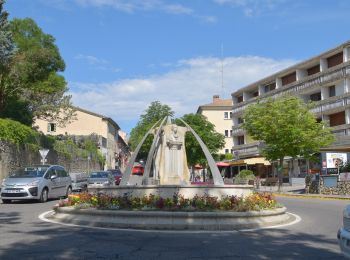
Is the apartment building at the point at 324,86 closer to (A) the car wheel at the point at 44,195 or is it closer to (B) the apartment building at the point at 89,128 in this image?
(A) the car wheel at the point at 44,195

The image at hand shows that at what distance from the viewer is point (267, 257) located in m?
8.82

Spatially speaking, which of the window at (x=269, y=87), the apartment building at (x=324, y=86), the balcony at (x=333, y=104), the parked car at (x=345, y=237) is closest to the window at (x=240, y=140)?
the apartment building at (x=324, y=86)

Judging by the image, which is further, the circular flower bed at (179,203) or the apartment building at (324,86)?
the apartment building at (324,86)

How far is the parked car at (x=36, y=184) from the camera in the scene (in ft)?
71.3

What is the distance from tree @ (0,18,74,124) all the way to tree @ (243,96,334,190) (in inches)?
719

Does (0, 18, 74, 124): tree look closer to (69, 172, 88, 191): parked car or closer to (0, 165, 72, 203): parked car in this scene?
(69, 172, 88, 191): parked car

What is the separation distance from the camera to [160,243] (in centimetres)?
1033

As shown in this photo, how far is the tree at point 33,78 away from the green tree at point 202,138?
16655mm

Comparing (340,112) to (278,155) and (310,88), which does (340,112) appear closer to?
(310,88)

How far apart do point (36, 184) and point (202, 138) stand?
139 ft

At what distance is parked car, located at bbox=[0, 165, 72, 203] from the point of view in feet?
71.3

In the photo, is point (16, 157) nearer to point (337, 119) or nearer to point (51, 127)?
point (337, 119)

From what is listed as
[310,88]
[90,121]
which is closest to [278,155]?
[310,88]

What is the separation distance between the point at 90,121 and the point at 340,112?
4858 cm
